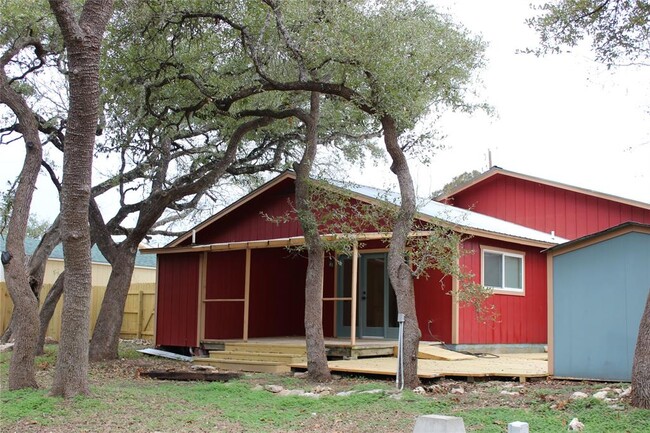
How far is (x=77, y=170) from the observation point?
30.7 feet

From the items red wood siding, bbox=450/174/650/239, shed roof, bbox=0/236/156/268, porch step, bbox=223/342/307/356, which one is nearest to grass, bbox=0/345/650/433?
porch step, bbox=223/342/307/356

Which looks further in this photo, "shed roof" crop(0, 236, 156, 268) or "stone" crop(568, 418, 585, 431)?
"shed roof" crop(0, 236, 156, 268)

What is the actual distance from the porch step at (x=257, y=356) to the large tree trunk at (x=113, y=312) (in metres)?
2.20

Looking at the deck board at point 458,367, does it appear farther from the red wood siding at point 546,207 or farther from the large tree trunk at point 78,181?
the red wood siding at point 546,207

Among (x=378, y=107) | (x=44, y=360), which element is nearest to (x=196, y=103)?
(x=378, y=107)

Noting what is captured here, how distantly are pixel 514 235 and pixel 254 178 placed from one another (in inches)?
299

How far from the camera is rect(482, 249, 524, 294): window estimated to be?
53.1ft

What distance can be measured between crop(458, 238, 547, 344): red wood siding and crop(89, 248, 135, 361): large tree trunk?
291 inches

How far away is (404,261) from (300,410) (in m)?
Result: 2.80

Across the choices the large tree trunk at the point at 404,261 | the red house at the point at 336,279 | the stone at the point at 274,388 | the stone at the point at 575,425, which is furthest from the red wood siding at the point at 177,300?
the stone at the point at 575,425

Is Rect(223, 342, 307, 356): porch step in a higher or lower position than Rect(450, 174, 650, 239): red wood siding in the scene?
lower

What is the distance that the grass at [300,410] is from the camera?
8.03m

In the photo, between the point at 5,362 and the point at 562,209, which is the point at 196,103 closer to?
the point at 5,362

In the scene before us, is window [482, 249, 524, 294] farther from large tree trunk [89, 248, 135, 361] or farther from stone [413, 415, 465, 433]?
stone [413, 415, 465, 433]
